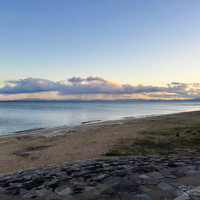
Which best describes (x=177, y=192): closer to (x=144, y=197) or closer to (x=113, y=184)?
(x=144, y=197)

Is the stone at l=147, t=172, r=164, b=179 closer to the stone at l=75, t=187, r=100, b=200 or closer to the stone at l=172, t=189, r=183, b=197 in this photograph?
the stone at l=172, t=189, r=183, b=197

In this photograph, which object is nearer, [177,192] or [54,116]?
[177,192]

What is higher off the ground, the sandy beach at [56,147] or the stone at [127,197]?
the stone at [127,197]

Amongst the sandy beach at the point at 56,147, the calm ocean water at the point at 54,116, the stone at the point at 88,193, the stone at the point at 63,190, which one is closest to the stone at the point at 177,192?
the stone at the point at 88,193

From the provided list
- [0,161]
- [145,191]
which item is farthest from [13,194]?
[0,161]

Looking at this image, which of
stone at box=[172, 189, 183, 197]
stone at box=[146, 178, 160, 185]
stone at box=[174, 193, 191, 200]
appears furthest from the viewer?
stone at box=[146, 178, 160, 185]

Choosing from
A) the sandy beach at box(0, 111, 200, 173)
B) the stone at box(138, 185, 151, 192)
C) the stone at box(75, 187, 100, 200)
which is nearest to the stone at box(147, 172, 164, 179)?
the stone at box(138, 185, 151, 192)

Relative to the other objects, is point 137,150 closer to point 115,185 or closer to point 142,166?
point 142,166

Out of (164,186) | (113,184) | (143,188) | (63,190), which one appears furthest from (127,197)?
(63,190)

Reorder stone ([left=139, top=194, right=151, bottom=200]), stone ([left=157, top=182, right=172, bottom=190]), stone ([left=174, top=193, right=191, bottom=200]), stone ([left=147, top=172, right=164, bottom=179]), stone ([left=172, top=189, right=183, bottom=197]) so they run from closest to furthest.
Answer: stone ([left=174, top=193, right=191, bottom=200])
stone ([left=139, top=194, right=151, bottom=200])
stone ([left=172, top=189, right=183, bottom=197])
stone ([left=157, top=182, right=172, bottom=190])
stone ([left=147, top=172, right=164, bottom=179])

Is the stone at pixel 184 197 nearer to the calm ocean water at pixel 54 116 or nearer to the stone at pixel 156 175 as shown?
the stone at pixel 156 175

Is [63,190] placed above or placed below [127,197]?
below

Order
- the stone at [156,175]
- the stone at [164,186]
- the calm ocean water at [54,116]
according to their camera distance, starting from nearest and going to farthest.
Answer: the stone at [164,186] → the stone at [156,175] → the calm ocean water at [54,116]

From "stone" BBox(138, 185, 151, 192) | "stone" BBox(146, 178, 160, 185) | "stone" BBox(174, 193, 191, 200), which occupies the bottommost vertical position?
"stone" BBox(146, 178, 160, 185)
